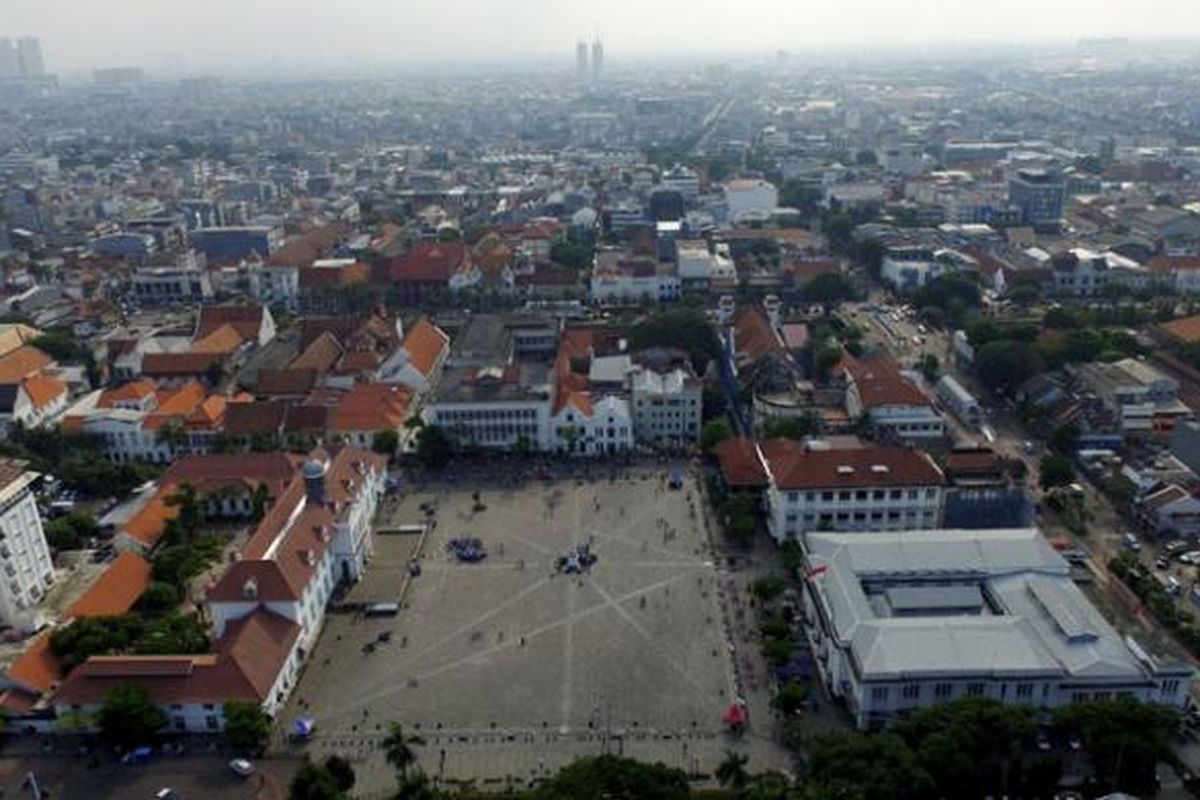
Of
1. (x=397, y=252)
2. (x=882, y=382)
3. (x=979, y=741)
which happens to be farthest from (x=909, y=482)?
(x=397, y=252)

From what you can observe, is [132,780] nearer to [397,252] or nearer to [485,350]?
[485,350]

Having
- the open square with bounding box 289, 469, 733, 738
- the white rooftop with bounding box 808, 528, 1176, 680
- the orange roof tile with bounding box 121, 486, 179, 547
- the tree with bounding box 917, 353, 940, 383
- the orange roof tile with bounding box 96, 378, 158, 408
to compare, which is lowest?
the open square with bounding box 289, 469, 733, 738

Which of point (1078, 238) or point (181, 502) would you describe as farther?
point (1078, 238)

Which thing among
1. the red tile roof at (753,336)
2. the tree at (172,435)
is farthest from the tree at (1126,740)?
the tree at (172,435)

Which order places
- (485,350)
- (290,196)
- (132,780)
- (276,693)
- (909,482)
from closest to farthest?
(132,780) → (276,693) → (909,482) → (485,350) → (290,196)

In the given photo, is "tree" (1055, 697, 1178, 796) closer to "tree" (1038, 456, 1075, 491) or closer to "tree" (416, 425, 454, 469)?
"tree" (1038, 456, 1075, 491)

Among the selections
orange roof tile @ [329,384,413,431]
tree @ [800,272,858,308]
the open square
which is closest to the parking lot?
the open square

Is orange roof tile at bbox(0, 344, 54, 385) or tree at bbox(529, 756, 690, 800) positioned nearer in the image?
tree at bbox(529, 756, 690, 800)
